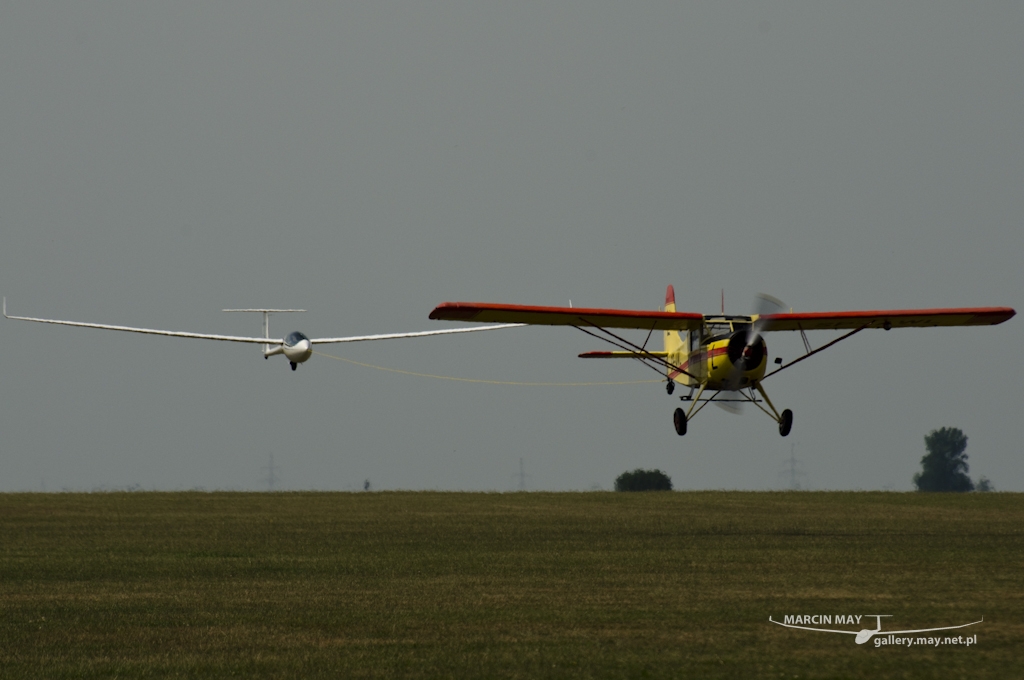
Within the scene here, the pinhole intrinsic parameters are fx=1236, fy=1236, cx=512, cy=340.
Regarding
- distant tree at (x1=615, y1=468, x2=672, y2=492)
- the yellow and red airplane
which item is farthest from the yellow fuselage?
distant tree at (x1=615, y1=468, x2=672, y2=492)

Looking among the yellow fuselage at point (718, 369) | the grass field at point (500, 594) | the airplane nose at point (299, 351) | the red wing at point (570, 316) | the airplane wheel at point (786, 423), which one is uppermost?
the airplane nose at point (299, 351)

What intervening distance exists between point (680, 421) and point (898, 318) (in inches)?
245

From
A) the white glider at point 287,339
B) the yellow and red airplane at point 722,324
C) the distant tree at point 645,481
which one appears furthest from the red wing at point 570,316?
the distant tree at point 645,481

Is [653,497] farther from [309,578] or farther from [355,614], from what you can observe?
[355,614]

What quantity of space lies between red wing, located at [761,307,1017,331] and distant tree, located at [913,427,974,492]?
396 feet

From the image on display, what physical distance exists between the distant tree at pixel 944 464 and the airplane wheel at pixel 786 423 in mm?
123493

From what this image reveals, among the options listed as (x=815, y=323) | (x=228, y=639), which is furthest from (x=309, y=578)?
(x=815, y=323)

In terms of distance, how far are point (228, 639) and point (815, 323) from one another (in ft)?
68.7

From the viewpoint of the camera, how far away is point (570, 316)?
31016 millimetres

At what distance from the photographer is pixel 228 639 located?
16172 millimetres

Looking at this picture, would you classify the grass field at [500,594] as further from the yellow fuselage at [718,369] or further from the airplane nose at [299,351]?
the airplane nose at [299,351]

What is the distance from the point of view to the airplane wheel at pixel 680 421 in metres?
31.9

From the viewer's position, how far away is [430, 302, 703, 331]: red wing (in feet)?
96.9

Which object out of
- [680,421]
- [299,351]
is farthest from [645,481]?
[680,421]
